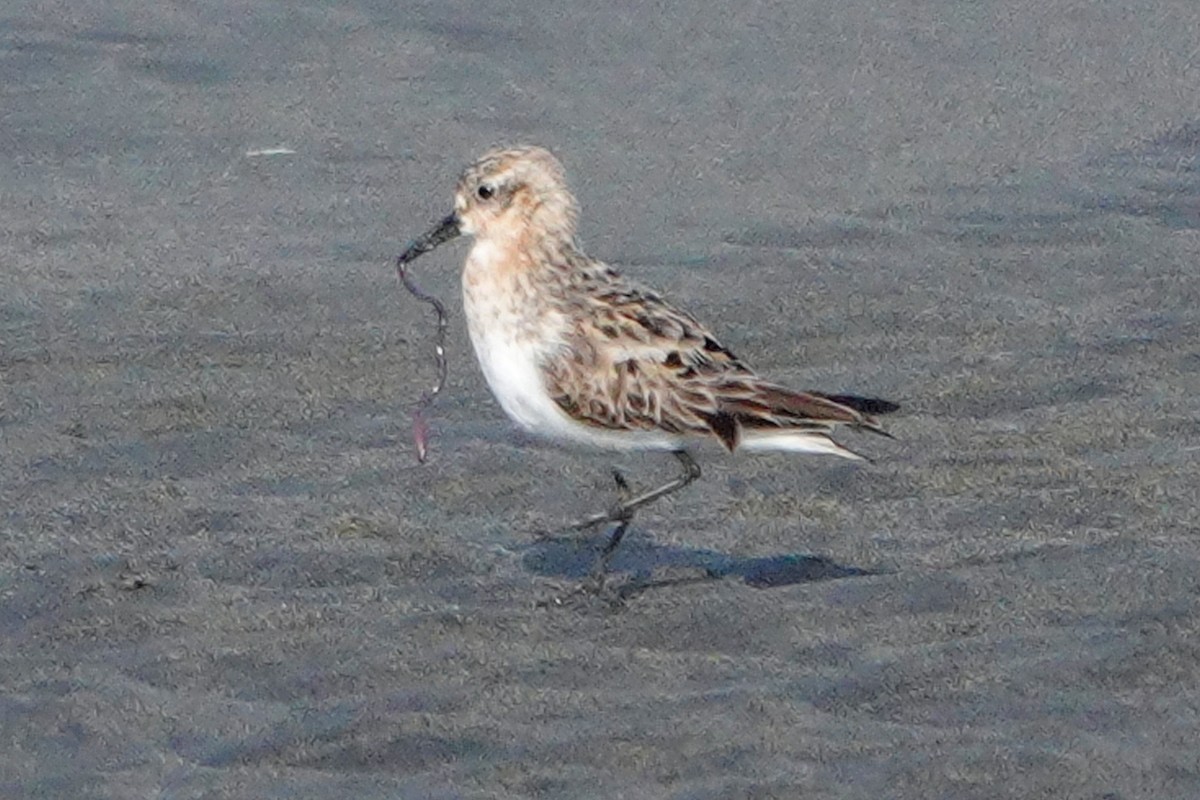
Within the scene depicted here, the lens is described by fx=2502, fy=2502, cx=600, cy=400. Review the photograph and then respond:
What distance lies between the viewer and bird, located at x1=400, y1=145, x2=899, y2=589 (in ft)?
24.8

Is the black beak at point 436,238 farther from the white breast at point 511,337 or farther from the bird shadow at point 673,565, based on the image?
the bird shadow at point 673,565

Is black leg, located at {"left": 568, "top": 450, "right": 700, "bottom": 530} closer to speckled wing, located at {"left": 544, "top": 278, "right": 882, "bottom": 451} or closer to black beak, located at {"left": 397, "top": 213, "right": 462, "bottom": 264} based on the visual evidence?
speckled wing, located at {"left": 544, "top": 278, "right": 882, "bottom": 451}

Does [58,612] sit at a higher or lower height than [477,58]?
lower

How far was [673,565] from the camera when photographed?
25.4 feet

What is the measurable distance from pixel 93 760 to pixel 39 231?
3.98 meters

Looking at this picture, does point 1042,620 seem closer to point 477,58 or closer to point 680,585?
point 680,585

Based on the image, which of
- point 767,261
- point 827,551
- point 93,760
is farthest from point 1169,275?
point 93,760

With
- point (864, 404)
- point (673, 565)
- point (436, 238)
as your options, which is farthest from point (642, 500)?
point (436, 238)

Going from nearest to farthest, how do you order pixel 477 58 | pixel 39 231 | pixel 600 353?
pixel 600 353 < pixel 39 231 < pixel 477 58

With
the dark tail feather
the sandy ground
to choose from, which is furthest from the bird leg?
the dark tail feather

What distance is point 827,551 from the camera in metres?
7.72

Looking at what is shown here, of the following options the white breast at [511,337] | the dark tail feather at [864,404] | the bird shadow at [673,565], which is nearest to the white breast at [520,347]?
the white breast at [511,337]

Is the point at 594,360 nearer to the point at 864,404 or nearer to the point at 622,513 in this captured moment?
the point at 622,513

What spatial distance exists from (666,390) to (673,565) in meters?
0.56
